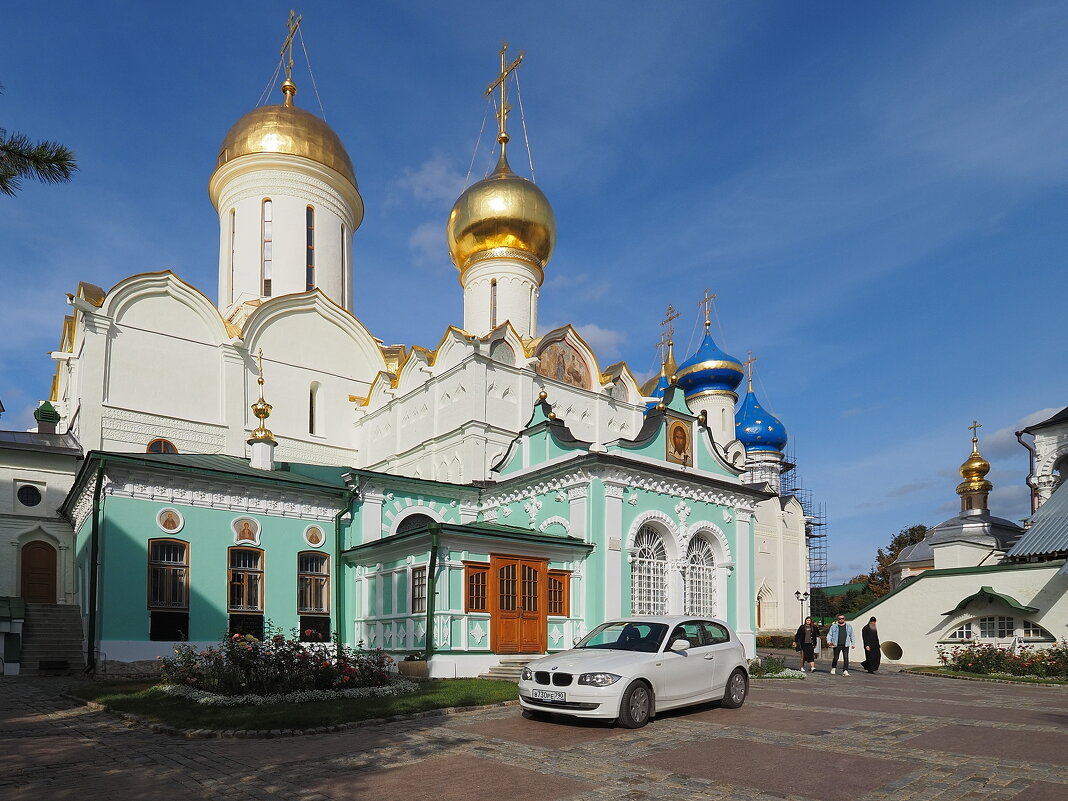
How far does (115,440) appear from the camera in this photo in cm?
2278

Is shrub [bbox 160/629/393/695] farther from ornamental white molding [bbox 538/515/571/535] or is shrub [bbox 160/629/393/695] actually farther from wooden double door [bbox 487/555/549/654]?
ornamental white molding [bbox 538/515/571/535]

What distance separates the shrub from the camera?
37.1 feet

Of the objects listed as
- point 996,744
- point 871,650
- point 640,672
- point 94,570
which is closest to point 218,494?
point 94,570

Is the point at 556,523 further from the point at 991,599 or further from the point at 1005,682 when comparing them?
the point at 991,599

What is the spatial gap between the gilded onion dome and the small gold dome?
24386 millimetres

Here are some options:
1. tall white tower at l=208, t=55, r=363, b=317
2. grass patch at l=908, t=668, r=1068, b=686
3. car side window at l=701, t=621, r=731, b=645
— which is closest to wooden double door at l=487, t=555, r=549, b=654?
car side window at l=701, t=621, r=731, b=645

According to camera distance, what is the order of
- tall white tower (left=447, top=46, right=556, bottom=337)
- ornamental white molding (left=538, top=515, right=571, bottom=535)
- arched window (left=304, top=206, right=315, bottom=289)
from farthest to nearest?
arched window (left=304, top=206, right=315, bottom=289)
tall white tower (left=447, top=46, right=556, bottom=337)
ornamental white molding (left=538, top=515, right=571, bottom=535)

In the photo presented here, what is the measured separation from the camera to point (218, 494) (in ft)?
58.5

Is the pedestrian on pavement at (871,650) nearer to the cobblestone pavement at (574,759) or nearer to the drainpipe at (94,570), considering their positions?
the cobblestone pavement at (574,759)

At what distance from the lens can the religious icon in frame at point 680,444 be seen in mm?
19828

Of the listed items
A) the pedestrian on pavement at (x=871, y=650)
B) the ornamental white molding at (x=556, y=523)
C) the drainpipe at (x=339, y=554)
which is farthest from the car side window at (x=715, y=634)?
the drainpipe at (x=339, y=554)

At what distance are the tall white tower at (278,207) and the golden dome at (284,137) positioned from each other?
0.11 feet

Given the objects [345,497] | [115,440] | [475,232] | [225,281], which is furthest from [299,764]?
[225,281]

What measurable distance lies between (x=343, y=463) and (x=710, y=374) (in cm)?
2270
